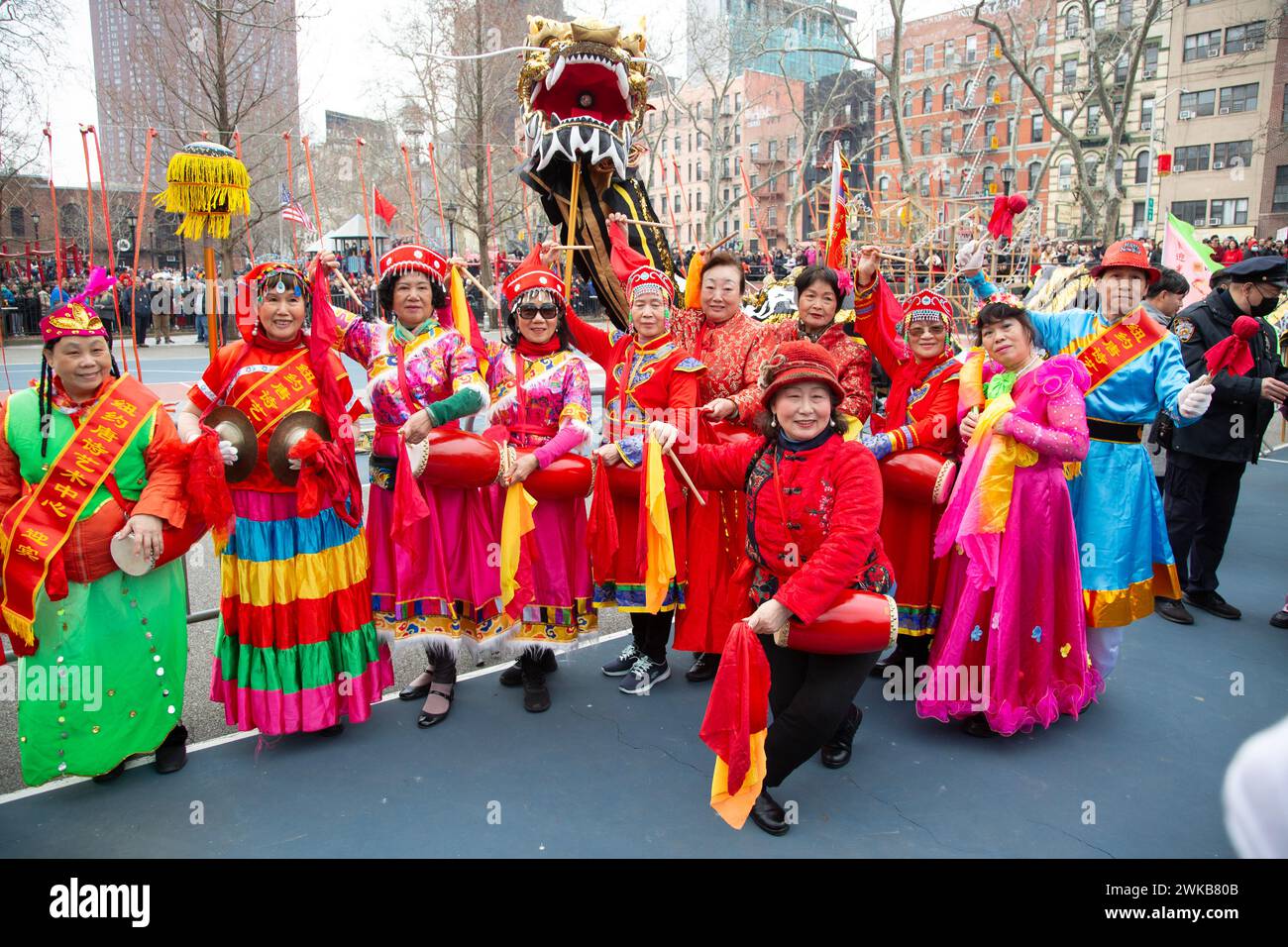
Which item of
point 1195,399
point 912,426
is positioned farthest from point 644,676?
point 1195,399

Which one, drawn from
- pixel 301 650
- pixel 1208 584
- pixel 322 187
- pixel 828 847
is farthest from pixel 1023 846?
pixel 322 187

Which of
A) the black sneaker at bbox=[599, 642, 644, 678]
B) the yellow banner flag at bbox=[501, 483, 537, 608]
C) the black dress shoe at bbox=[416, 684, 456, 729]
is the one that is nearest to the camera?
the yellow banner flag at bbox=[501, 483, 537, 608]

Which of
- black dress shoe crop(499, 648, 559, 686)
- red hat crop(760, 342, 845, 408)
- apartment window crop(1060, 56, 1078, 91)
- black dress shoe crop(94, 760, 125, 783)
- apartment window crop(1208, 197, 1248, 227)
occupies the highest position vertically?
apartment window crop(1060, 56, 1078, 91)

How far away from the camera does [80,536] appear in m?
2.96

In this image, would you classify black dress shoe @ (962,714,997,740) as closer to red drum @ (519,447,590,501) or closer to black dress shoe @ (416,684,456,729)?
red drum @ (519,447,590,501)

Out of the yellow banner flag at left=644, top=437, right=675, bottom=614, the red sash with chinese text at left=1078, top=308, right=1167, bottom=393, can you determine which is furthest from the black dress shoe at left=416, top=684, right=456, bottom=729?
the red sash with chinese text at left=1078, top=308, right=1167, bottom=393

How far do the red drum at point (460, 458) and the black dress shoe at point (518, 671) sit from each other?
1018mm

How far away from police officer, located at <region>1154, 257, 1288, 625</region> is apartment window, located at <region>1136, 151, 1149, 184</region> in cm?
3914

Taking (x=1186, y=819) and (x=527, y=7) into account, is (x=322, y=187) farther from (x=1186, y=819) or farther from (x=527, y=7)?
(x=1186, y=819)

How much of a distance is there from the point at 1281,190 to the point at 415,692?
4262 centimetres

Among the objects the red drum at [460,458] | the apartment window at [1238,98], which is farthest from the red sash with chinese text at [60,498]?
the apartment window at [1238,98]

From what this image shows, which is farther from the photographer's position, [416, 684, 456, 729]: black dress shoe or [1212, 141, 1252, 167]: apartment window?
[1212, 141, 1252, 167]: apartment window

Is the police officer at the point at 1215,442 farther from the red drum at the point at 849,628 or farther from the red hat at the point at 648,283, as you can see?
the red hat at the point at 648,283

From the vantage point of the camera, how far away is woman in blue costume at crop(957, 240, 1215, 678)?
3.69 meters
